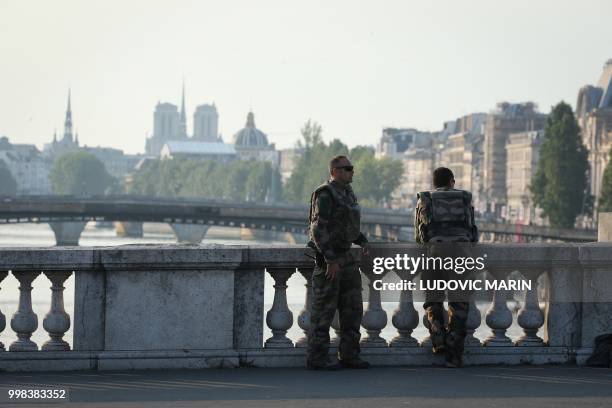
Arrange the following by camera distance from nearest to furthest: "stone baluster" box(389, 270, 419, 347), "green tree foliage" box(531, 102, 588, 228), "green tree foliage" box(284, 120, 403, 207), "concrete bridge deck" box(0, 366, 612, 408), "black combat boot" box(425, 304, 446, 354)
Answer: "concrete bridge deck" box(0, 366, 612, 408) → "black combat boot" box(425, 304, 446, 354) → "stone baluster" box(389, 270, 419, 347) → "green tree foliage" box(531, 102, 588, 228) → "green tree foliage" box(284, 120, 403, 207)

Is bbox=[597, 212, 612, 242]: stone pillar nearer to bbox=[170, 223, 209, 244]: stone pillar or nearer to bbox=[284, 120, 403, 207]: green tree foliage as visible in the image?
bbox=[170, 223, 209, 244]: stone pillar

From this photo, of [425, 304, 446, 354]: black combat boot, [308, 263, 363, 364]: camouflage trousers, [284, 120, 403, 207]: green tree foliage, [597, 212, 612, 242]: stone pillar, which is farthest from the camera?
[284, 120, 403, 207]: green tree foliage

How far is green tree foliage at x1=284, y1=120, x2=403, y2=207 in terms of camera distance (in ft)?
558

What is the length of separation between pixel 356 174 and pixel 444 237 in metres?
159

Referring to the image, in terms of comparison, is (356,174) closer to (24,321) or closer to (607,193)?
(607,193)

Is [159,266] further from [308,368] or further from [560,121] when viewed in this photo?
[560,121]

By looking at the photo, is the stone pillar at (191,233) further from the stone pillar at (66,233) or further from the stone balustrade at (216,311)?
the stone balustrade at (216,311)

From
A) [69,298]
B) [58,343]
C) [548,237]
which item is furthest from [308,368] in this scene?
[548,237]

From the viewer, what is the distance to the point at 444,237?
41.2 ft

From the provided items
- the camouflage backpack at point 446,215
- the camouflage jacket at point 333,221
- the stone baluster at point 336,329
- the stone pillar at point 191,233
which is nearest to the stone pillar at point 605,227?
the camouflage backpack at point 446,215

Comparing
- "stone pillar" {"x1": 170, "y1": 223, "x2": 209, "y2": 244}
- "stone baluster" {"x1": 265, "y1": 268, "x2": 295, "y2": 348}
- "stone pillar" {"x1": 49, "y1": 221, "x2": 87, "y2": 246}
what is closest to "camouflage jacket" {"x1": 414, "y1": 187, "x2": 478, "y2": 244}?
A: "stone baluster" {"x1": 265, "y1": 268, "x2": 295, "y2": 348}

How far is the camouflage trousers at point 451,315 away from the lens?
12305 millimetres

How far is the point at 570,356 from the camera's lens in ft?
41.5

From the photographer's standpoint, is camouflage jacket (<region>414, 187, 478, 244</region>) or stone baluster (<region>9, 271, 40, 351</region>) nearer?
stone baluster (<region>9, 271, 40, 351</region>)
